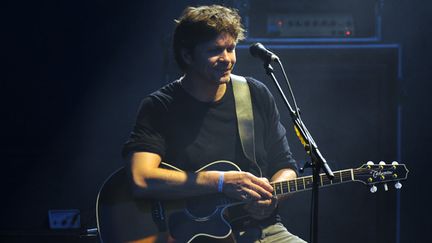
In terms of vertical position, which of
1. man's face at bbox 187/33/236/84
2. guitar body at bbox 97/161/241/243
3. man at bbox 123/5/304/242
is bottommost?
guitar body at bbox 97/161/241/243

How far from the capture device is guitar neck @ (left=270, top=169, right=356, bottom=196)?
3078mm

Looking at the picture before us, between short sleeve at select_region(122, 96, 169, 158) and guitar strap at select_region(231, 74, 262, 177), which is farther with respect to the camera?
guitar strap at select_region(231, 74, 262, 177)

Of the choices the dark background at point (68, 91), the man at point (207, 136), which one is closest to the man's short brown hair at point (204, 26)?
the man at point (207, 136)


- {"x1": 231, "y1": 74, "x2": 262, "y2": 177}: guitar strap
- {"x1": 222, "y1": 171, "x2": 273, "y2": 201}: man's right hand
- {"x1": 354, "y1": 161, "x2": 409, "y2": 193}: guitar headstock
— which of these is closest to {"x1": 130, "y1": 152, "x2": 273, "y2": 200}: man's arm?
{"x1": 222, "y1": 171, "x2": 273, "y2": 201}: man's right hand

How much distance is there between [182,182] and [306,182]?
561 millimetres

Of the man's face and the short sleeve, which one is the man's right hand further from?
the man's face

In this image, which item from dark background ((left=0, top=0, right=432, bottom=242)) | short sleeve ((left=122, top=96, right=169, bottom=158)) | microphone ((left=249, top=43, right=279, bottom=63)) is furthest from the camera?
dark background ((left=0, top=0, right=432, bottom=242))

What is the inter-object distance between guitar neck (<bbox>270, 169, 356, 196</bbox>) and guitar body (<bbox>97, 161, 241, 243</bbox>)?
21cm

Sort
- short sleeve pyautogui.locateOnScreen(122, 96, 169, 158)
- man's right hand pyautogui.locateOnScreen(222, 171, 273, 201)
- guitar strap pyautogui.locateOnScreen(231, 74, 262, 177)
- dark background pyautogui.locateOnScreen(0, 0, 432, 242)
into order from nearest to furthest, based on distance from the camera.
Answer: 1. man's right hand pyautogui.locateOnScreen(222, 171, 273, 201)
2. short sleeve pyautogui.locateOnScreen(122, 96, 169, 158)
3. guitar strap pyautogui.locateOnScreen(231, 74, 262, 177)
4. dark background pyautogui.locateOnScreen(0, 0, 432, 242)

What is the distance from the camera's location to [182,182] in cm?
305

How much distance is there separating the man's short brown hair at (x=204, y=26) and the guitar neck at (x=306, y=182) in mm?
708

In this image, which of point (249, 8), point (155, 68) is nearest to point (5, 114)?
point (155, 68)

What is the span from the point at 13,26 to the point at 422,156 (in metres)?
2.75

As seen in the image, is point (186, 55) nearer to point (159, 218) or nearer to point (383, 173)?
point (159, 218)
